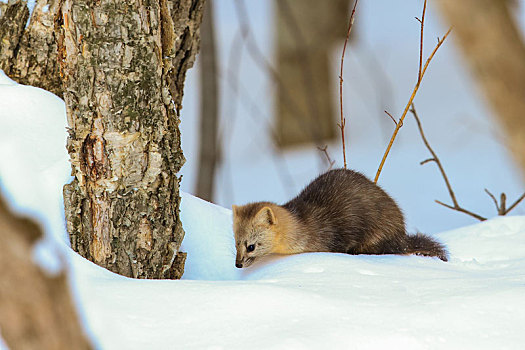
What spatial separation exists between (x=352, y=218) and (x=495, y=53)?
45.6 inches

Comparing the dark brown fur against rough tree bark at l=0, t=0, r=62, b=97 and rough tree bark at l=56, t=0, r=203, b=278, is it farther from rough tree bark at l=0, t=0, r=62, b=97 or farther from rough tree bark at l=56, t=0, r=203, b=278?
rough tree bark at l=0, t=0, r=62, b=97

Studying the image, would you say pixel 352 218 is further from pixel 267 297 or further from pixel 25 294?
pixel 25 294

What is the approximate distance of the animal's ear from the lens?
377 centimetres

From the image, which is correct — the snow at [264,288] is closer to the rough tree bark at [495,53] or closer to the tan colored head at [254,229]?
the tan colored head at [254,229]

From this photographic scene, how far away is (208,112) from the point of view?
590 centimetres

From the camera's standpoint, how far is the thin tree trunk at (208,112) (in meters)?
5.68

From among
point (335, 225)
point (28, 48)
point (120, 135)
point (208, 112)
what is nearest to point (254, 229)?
point (335, 225)

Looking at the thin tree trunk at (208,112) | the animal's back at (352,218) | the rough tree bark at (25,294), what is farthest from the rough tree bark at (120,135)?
the thin tree trunk at (208,112)

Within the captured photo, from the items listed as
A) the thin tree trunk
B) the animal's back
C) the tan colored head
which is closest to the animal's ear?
the tan colored head

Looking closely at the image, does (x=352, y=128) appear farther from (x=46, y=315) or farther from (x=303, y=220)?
(x=46, y=315)

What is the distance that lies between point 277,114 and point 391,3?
8169mm

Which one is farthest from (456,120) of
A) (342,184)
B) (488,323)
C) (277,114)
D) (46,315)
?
(46,315)

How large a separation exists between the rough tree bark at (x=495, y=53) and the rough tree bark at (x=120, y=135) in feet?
4.09

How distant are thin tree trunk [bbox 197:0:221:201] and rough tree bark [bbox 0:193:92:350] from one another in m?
4.41
